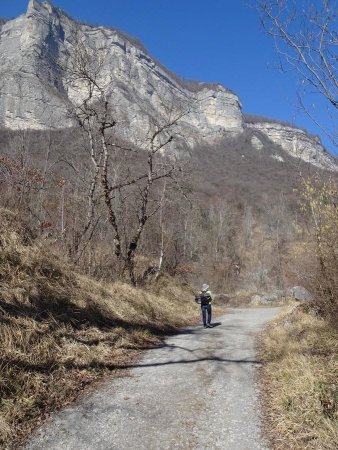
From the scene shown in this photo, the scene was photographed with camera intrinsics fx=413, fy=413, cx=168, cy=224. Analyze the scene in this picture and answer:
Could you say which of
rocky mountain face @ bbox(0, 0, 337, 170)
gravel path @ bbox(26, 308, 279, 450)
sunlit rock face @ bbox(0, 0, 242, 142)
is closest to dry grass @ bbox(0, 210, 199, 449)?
gravel path @ bbox(26, 308, 279, 450)

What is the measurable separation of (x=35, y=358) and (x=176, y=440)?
2.64 metres

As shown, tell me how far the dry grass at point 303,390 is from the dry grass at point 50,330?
8.81 ft

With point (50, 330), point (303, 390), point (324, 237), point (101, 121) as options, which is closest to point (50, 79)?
point (101, 121)

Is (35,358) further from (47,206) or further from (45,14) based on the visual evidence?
(45,14)

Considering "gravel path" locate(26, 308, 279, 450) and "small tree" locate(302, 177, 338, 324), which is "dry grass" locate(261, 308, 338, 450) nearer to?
"gravel path" locate(26, 308, 279, 450)

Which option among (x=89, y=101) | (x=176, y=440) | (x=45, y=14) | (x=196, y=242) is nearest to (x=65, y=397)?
(x=176, y=440)

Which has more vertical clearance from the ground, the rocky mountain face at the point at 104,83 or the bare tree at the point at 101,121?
the rocky mountain face at the point at 104,83

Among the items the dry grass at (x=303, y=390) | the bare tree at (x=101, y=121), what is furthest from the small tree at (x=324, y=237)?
the bare tree at (x=101, y=121)

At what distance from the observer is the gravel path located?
4582 mm

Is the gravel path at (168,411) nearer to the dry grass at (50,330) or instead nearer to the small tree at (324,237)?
the dry grass at (50,330)

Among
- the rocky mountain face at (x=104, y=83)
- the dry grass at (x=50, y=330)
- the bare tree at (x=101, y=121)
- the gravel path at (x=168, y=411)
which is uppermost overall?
the rocky mountain face at (x=104, y=83)

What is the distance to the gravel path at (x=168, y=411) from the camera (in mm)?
4582

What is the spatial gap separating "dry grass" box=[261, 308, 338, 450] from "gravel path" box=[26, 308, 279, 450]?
0.90 feet

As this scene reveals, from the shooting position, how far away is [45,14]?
139m
